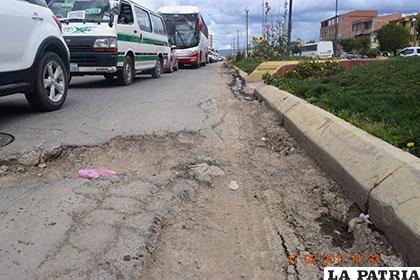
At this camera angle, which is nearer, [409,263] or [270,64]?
[409,263]

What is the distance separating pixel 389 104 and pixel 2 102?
240 inches

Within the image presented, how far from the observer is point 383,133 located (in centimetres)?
358

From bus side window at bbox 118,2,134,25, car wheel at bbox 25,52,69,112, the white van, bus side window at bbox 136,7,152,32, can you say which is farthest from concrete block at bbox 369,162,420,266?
bus side window at bbox 136,7,152,32

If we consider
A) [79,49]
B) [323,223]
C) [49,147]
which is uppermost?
[79,49]

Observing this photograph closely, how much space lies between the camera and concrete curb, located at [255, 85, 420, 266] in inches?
87.1

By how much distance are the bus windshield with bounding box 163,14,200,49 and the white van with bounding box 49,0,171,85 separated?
43.9 feet

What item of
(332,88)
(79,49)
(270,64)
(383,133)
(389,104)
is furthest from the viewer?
(270,64)

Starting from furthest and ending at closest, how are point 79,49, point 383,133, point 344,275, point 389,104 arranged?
point 79,49 → point 389,104 → point 383,133 → point 344,275

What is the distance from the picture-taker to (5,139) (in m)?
4.41

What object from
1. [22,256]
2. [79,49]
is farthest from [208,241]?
[79,49]

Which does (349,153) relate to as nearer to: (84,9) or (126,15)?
(84,9)

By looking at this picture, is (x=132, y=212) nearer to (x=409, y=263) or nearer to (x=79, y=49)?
(x=409, y=263)

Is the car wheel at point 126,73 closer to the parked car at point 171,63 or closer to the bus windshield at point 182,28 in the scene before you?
the parked car at point 171,63

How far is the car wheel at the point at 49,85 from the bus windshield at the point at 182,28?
1838 cm
